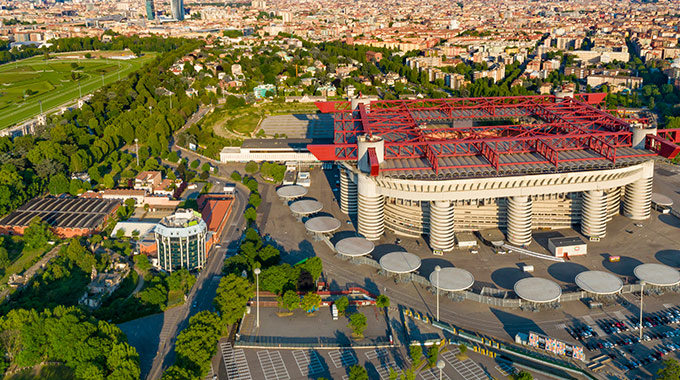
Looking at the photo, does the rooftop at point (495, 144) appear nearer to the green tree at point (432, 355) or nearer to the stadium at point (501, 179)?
the stadium at point (501, 179)

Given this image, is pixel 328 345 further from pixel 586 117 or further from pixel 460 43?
pixel 460 43

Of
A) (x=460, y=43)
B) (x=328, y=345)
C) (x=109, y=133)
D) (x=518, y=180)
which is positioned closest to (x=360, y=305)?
(x=328, y=345)

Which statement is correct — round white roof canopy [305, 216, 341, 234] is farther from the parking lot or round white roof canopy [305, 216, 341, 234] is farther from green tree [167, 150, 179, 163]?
green tree [167, 150, 179, 163]

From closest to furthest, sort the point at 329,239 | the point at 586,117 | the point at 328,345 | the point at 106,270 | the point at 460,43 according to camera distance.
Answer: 1. the point at 328,345
2. the point at 106,270
3. the point at 329,239
4. the point at 586,117
5. the point at 460,43

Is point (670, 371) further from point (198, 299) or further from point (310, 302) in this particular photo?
point (198, 299)

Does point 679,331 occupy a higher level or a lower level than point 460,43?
lower

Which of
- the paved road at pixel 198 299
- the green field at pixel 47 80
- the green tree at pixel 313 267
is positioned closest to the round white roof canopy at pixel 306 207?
the paved road at pixel 198 299
